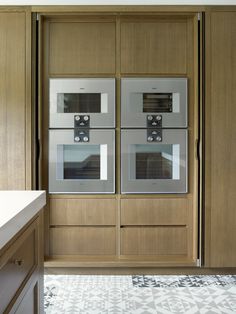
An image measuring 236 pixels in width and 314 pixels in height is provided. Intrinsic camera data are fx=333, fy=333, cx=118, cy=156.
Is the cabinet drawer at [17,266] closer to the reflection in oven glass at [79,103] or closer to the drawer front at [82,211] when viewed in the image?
the drawer front at [82,211]

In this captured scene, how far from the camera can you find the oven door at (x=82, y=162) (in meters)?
2.68

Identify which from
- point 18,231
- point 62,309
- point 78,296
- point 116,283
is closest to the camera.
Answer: point 18,231

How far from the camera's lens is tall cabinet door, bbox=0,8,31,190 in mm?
2578

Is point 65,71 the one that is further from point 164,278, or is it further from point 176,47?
point 164,278

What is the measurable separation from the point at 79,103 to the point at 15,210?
1.72 meters

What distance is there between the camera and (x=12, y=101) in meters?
2.60

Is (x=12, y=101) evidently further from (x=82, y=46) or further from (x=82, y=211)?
(x=82, y=211)

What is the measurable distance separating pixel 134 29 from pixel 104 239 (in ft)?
5.60

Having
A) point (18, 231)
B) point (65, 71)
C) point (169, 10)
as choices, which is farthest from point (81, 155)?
point (18, 231)

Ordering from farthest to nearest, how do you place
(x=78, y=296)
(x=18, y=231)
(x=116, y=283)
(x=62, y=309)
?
(x=116, y=283), (x=78, y=296), (x=62, y=309), (x=18, y=231)

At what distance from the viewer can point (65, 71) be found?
2676mm

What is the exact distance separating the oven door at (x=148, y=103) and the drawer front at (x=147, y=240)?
2.76 ft

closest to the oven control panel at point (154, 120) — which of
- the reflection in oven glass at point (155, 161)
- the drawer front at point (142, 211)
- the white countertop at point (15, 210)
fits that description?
the reflection in oven glass at point (155, 161)

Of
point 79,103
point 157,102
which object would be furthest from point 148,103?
point 79,103
